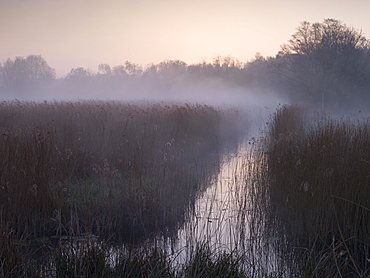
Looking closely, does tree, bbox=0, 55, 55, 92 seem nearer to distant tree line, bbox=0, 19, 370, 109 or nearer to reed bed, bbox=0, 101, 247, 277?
distant tree line, bbox=0, 19, 370, 109

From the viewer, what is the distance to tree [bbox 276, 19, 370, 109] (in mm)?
23938

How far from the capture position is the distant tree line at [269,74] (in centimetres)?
2417

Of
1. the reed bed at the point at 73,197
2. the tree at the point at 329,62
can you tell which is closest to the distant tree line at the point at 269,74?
the tree at the point at 329,62

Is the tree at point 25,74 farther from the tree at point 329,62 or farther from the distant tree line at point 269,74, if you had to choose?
the tree at point 329,62

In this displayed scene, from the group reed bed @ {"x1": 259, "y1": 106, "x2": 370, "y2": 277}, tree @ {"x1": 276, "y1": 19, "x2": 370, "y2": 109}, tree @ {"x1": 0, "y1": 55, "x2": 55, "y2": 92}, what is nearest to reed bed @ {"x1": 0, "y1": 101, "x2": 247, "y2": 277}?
reed bed @ {"x1": 259, "y1": 106, "x2": 370, "y2": 277}

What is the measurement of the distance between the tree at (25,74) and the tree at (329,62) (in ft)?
157

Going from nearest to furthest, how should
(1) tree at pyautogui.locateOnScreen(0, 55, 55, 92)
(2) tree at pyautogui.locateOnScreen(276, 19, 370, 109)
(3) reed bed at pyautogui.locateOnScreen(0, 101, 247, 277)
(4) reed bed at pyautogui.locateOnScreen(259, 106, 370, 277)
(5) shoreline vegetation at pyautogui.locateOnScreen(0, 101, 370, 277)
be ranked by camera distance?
(5) shoreline vegetation at pyautogui.locateOnScreen(0, 101, 370, 277) < (4) reed bed at pyautogui.locateOnScreen(259, 106, 370, 277) < (3) reed bed at pyautogui.locateOnScreen(0, 101, 247, 277) < (2) tree at pyautogui.locateOnScreen(276, 19, 370, 109) < (1) tree at pyautogui.locateOnScreen(0, 55, 55, 92)

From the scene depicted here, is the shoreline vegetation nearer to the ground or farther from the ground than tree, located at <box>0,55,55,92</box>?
nearer to the ground

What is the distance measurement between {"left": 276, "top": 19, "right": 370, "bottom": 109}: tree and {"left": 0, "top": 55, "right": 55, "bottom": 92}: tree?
48.0m

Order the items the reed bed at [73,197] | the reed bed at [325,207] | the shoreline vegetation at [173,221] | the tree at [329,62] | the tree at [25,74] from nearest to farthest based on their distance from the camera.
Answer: the shoreline vegetation at [173,221]
the reed bed at [325,207]
the reed bed at [73,197]
the tree at [329,62]
the tree at [25,74]

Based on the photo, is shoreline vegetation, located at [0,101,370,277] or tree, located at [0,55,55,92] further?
tree, located at [0,55,55,92]

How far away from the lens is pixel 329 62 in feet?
78.8

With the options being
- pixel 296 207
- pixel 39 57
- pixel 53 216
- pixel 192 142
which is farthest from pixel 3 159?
pixel 39 57

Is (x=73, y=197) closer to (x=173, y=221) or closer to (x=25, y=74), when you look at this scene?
(x=173, y=221)
